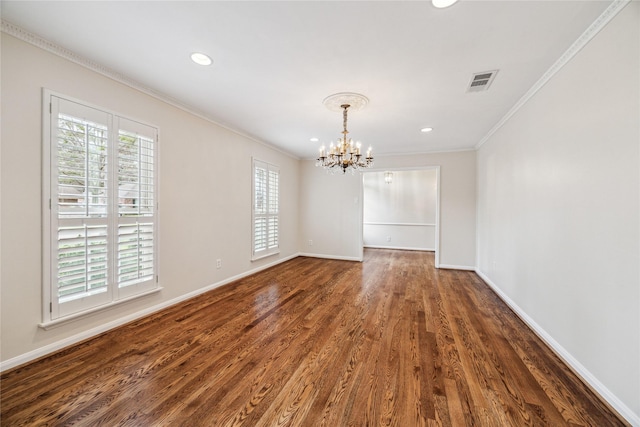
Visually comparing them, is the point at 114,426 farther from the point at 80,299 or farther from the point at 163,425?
the point at 80,299

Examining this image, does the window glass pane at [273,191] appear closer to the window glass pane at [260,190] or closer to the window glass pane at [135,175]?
the window glass pane at [260,190]

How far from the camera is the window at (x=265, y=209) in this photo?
469cm

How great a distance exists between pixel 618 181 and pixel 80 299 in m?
4.26

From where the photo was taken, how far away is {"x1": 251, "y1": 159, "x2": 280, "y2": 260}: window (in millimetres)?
4691

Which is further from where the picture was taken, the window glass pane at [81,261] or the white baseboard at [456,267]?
the white baseboard at [456,267]

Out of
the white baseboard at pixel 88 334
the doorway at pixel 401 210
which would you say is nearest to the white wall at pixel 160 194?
the white baseboard at pixel 88 334

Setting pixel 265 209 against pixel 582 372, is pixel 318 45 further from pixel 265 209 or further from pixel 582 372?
pixel 265 209

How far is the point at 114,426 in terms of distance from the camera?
1.40m

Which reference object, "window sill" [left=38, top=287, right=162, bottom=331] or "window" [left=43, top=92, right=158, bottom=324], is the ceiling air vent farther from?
"window sill" [left=38, top=287, right=162, bottom=331]

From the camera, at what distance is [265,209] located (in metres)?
4.98

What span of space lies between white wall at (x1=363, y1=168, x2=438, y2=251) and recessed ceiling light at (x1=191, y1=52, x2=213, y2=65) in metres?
6.18

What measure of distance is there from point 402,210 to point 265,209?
4786 millimetres

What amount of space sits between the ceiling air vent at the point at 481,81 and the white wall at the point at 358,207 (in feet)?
9.25

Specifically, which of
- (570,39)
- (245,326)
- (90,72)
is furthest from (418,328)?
(90,72)
